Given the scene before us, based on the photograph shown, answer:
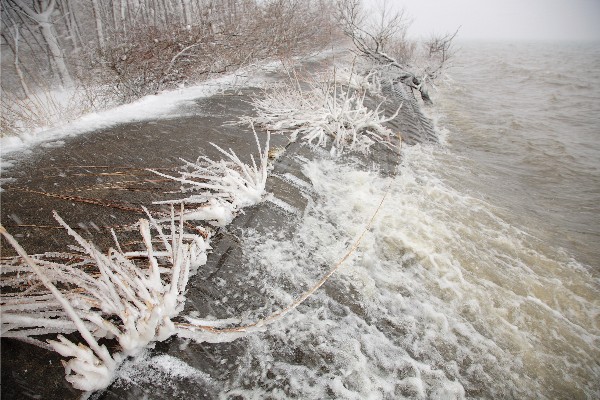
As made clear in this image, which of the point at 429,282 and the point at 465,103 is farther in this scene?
the point at 465,103

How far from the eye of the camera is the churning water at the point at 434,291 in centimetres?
213

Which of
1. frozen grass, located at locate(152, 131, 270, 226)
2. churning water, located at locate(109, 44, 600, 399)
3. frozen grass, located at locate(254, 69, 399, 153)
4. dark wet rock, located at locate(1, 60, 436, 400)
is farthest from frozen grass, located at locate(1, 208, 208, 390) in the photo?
frozen grass, located at locate(254, 69, 399, 153)

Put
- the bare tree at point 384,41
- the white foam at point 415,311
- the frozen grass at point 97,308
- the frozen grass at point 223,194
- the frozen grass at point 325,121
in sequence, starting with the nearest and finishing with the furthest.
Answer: the frozen grass at point 97,308 → the white foam at point 415,311 → the frozen grass at point 223,194 → the frozen grass at point 325,121 → the bare tree at point 384,41

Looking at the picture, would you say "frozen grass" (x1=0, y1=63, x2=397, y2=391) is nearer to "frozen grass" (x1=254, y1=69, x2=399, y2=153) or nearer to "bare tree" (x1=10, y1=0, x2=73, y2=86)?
"frozen grass" (x1=254, y1=69, x2=399, y2=153)

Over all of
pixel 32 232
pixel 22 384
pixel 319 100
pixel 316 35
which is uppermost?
pixel 316 35

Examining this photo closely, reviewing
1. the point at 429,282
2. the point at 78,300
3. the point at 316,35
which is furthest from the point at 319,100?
the point at 316,35

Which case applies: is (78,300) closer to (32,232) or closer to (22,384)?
(22,384)

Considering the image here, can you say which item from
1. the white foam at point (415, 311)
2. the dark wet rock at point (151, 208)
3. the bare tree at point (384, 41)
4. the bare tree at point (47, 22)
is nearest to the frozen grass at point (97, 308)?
the dark wet rock at point (151, 208)

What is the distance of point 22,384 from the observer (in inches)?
63.8

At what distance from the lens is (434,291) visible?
296cm

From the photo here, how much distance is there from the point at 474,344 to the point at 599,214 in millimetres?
5007

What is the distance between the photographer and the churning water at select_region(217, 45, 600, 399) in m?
2.13

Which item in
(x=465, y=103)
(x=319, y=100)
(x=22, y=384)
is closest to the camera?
(x=22, y=384)

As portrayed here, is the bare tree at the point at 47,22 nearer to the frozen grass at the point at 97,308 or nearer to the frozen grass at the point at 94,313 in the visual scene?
the frozen grass at the point at 97,308
